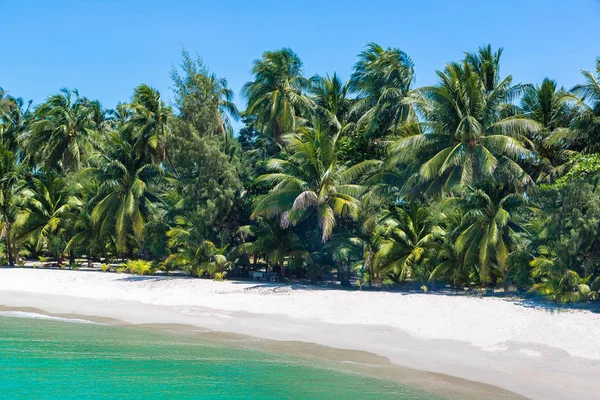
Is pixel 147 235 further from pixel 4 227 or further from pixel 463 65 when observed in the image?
pixel 463 65

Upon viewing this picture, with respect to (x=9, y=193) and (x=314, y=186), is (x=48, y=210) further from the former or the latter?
(x=314, y=186)

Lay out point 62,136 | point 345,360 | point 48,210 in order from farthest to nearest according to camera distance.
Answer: point 62,136
point 48,210
point 345,360

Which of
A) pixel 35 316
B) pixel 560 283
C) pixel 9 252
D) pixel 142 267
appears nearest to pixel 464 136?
pixel 560 283

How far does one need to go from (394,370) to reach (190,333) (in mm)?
6882

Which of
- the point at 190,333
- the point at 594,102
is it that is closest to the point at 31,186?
the point at 190,333

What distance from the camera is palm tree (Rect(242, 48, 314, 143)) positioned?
91.7ft

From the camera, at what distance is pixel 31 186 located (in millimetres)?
31250

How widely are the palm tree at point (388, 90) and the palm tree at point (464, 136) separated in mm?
4683

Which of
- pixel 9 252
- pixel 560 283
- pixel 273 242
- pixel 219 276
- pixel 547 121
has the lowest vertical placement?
pixel 219 276

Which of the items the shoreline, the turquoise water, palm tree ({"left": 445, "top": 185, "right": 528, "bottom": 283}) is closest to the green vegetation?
palm tree ({"left": 445, "top": 185, "right": 528, "bottom": 283})

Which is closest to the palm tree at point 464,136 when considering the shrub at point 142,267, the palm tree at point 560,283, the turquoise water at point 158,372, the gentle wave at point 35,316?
the palm tree at point 560,283

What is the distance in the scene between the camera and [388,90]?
85.2 feet

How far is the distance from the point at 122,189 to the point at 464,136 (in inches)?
692

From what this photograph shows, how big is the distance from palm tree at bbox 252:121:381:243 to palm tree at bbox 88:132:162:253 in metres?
7.98
